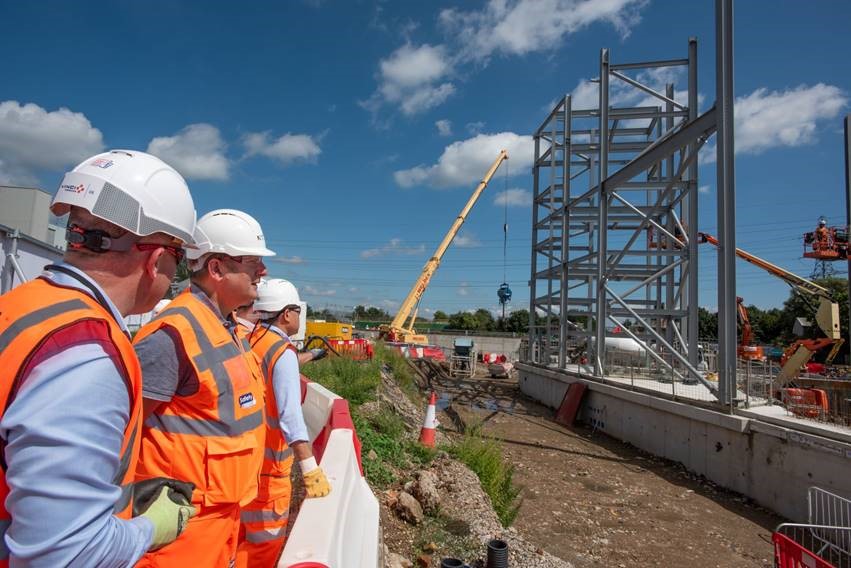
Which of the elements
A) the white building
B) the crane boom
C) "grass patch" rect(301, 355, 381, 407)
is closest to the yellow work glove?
"grass patch" rect(301, 355, 381, 407)

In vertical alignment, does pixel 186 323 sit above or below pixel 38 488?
above

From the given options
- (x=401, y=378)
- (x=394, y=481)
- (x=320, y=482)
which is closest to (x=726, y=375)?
(x=394, y=481)

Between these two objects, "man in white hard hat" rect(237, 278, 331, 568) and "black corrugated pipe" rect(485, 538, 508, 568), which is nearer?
"man in white hard hat" rect(237, 278, 331, 568)

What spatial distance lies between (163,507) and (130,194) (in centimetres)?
88

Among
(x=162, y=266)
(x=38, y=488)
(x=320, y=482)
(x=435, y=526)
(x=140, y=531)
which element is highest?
(x=162, y=266)

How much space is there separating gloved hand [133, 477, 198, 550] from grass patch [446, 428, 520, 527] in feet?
15.3

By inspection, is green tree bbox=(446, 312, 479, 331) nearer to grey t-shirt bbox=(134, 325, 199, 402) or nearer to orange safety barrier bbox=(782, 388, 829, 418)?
orange safety barrier bbox=(782, 388, 829, 418)

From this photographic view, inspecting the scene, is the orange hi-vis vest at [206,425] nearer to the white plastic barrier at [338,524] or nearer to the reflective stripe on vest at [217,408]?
the reflective stripe on vest at [217,408]

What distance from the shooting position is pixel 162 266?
4.89 ft

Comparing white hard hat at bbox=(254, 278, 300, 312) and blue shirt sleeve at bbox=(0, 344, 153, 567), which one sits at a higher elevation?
white hard hat at bbox=(254, 278, 300, 312)

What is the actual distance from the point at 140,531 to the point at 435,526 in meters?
3.57

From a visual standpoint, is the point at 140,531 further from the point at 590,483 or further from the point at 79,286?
the point at 590,483

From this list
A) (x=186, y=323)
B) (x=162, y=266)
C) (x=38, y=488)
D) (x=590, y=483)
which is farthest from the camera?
(x=590, y=483)

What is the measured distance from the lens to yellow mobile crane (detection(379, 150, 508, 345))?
29.3 metres
